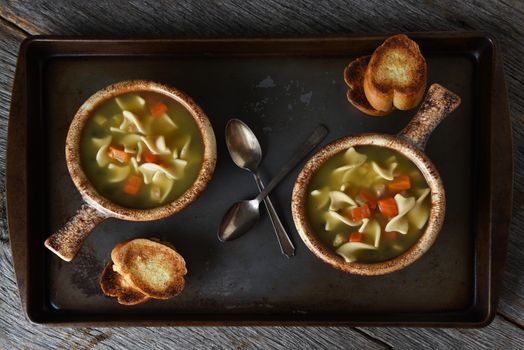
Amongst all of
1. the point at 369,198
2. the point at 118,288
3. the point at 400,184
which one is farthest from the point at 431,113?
the point at 118,288

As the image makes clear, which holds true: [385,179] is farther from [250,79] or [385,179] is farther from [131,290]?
[131,290]

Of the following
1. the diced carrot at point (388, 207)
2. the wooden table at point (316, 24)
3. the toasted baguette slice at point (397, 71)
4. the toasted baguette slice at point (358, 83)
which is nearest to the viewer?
the diced carrot at point (388, 207)

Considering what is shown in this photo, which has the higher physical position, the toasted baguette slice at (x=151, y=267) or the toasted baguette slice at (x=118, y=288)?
the toasted baguette slice at (x=151, y=267)

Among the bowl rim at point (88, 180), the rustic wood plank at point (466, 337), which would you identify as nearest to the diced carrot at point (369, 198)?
the bowl rim at point (88, 180)

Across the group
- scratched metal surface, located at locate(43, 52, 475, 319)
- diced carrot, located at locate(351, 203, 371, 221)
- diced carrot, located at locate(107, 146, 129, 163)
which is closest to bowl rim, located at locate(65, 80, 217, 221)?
diced carrot, located at locate(107, 146, 129, 163)

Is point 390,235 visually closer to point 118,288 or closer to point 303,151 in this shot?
point 303,151

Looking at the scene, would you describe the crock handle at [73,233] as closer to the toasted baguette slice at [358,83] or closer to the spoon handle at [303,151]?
the spoon handle at [303,151]

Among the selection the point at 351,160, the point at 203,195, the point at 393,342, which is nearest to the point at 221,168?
the point at 203,195
